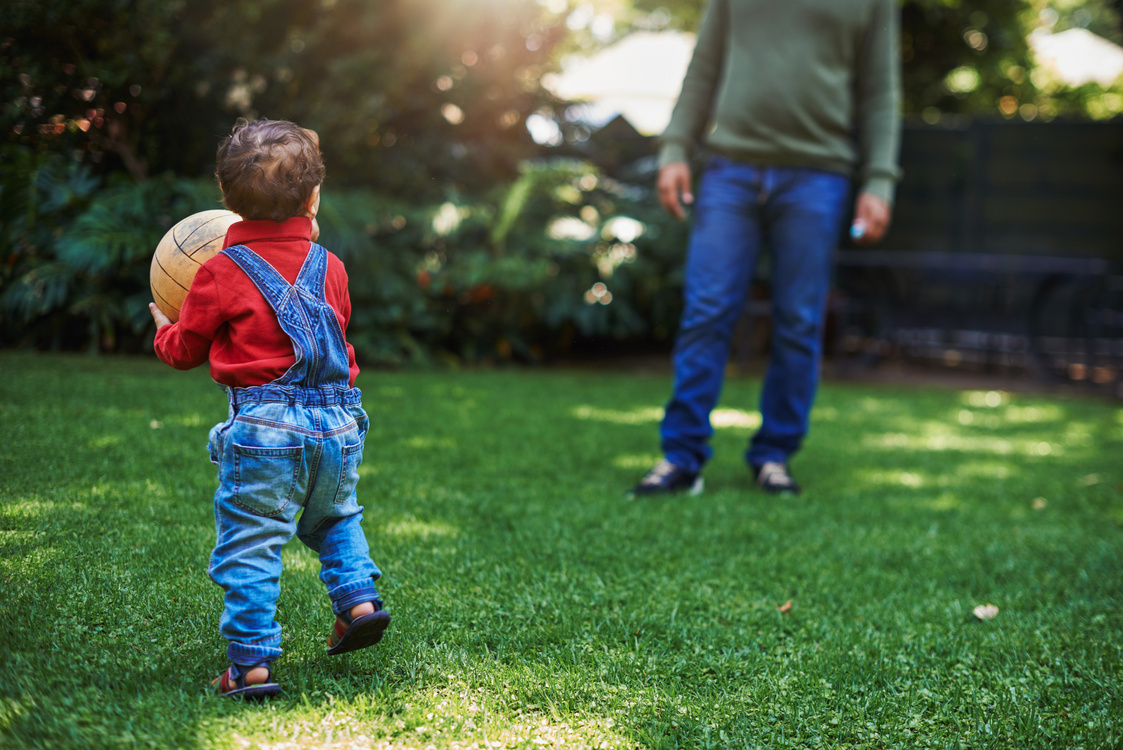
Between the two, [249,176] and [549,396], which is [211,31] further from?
[249,176]

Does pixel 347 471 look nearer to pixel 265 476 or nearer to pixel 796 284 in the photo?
pixel 265 476

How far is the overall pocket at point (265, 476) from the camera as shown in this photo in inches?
65.7

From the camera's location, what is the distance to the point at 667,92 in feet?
31.1

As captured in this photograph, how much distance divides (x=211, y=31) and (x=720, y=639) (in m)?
5.57

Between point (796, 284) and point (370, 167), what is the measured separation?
13.9ft

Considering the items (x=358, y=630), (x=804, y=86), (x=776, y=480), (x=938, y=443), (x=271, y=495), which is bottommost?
(x=938, y=443)

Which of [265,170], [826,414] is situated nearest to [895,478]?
[826,414]

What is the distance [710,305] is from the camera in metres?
3.52

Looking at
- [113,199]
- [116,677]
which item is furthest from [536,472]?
[113,199]

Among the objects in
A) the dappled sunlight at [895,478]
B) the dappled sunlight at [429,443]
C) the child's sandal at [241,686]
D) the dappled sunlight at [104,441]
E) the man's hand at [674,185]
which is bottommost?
the dappled sunlight at [895,478]

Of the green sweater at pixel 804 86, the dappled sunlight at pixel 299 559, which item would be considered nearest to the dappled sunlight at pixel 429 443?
the dappled sunlight at pixel 299 559

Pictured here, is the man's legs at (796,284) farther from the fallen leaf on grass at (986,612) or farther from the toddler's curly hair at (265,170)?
the toddler's curly hair at (265,170)

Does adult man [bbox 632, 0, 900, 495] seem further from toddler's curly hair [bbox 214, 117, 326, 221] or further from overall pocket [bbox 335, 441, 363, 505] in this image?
toddler's curly hair [bbox 214, 117, 326, 221]

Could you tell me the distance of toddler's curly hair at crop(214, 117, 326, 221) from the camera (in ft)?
5.63
